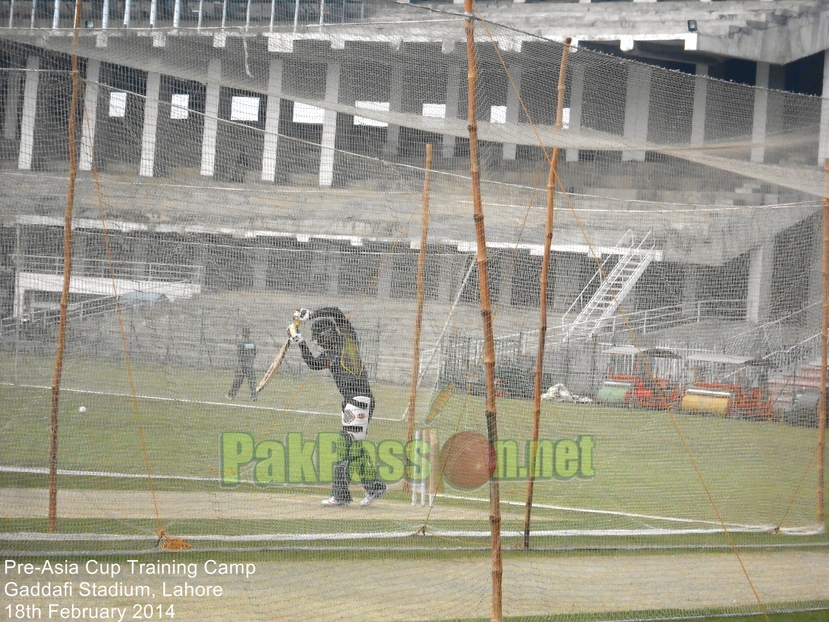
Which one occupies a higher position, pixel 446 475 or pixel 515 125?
pixel 515 125

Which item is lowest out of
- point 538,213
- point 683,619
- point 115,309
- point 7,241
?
point 683,619

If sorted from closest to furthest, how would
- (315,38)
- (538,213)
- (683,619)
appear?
(683,619)
(315,38)
(538,213)

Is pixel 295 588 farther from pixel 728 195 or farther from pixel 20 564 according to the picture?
pixel 728 195

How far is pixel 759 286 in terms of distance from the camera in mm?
8617

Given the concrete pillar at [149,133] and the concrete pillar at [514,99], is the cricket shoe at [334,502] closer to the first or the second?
the concrete pillar at [149,133]

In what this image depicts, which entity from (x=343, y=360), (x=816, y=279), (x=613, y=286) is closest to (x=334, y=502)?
(x=343, y=360)

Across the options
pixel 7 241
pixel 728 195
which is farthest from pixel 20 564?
pixel 728 195

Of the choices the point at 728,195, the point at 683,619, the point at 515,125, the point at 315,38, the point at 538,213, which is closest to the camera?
the point at 683,619

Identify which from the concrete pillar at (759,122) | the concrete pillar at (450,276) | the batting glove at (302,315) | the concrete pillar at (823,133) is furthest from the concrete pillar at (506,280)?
the concrete pillar at (823,133)

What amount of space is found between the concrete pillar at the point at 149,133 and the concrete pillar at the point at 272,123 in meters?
0.84

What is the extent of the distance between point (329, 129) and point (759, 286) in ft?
14.2

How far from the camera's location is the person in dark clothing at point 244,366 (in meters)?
7.11

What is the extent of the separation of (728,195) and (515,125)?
5.03 meters

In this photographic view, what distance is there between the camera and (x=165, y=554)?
6.33 metres
